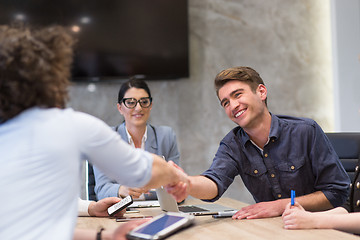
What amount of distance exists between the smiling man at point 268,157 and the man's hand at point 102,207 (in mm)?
390

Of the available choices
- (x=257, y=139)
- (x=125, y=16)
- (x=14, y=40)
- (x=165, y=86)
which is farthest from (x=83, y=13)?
(x=14, y=40)

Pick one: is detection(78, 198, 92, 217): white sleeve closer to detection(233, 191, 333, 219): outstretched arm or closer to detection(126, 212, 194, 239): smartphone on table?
detection(233, 191, 333, 219): outstretched arm

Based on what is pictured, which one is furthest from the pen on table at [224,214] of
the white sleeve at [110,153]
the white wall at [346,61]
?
the white wall at [346,61]

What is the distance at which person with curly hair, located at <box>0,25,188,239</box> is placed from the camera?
3.20ft

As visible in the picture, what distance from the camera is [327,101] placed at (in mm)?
4352

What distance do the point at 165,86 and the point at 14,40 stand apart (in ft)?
10.8

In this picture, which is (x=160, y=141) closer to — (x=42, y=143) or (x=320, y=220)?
(x=320, y=220)

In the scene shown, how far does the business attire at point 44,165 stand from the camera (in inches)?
38.1

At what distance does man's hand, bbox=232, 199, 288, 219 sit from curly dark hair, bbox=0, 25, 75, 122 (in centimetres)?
103

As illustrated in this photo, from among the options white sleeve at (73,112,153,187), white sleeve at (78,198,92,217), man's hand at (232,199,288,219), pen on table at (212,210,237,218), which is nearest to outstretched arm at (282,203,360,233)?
man's hand at (232,199,288,219)

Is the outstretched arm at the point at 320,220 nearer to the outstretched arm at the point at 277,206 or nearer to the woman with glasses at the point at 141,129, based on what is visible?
the outstretched arm at the point at 277,206

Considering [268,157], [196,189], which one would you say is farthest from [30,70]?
[268,157]

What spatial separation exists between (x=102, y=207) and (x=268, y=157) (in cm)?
85

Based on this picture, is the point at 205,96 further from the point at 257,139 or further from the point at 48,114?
the point at 48,114
